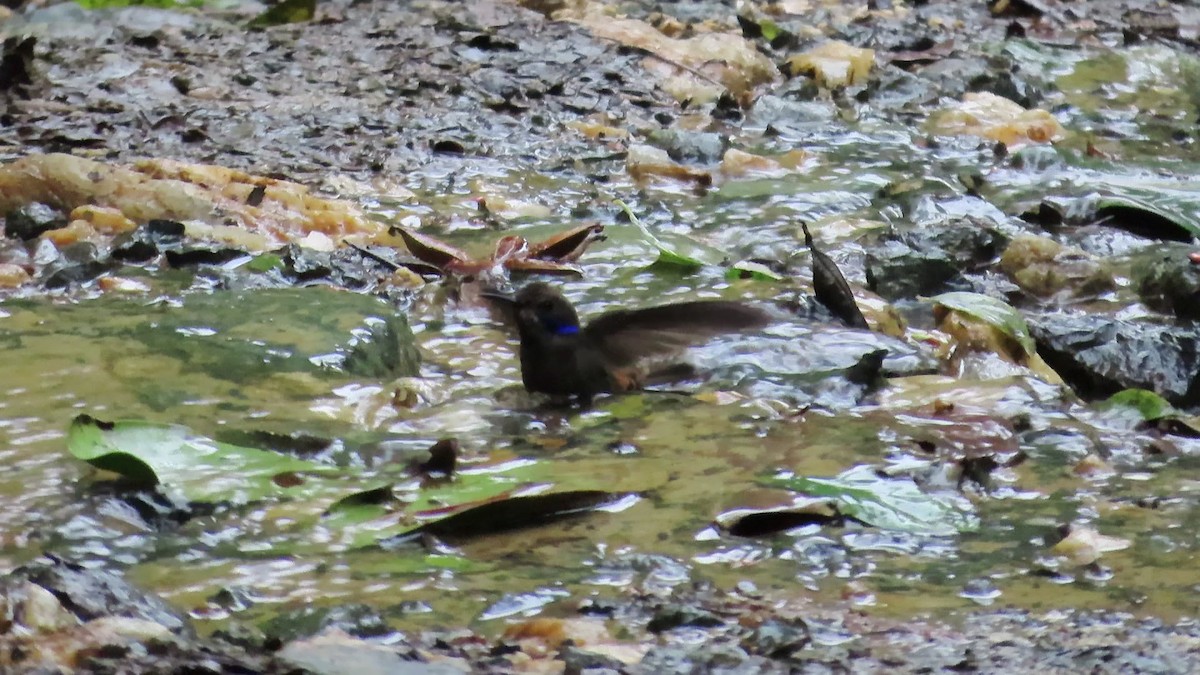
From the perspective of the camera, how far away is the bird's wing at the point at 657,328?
346 centimetres

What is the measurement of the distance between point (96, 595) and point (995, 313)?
2486 mm

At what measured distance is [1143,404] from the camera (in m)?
3.20

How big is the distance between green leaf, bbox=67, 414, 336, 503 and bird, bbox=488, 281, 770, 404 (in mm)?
637

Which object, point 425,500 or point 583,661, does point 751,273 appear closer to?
point 425,500

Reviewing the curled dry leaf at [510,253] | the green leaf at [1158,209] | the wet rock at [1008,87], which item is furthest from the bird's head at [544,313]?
the wet rock at [1008,87]

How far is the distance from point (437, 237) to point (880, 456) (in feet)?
7.00

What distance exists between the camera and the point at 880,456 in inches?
114

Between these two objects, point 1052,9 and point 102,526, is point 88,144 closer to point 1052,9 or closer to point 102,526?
point 102,526

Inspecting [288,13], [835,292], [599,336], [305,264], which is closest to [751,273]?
[835,292]

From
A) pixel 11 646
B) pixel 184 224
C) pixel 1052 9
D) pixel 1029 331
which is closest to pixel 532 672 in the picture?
pixel 11 646

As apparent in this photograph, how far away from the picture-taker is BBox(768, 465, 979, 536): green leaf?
255 cm

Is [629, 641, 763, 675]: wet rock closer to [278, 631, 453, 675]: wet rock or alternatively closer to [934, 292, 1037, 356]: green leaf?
[278, 631, 453, 675]: wet rock

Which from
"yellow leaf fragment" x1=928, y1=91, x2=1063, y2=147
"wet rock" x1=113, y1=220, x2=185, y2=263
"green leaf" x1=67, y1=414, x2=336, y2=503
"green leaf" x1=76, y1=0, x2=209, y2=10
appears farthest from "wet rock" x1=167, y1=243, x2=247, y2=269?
"green leaf" x1=76, y1=0, x2=209, y2=10

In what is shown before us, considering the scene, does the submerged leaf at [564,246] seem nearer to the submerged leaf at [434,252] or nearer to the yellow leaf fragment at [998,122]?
the submerged leaf at [434,252]
